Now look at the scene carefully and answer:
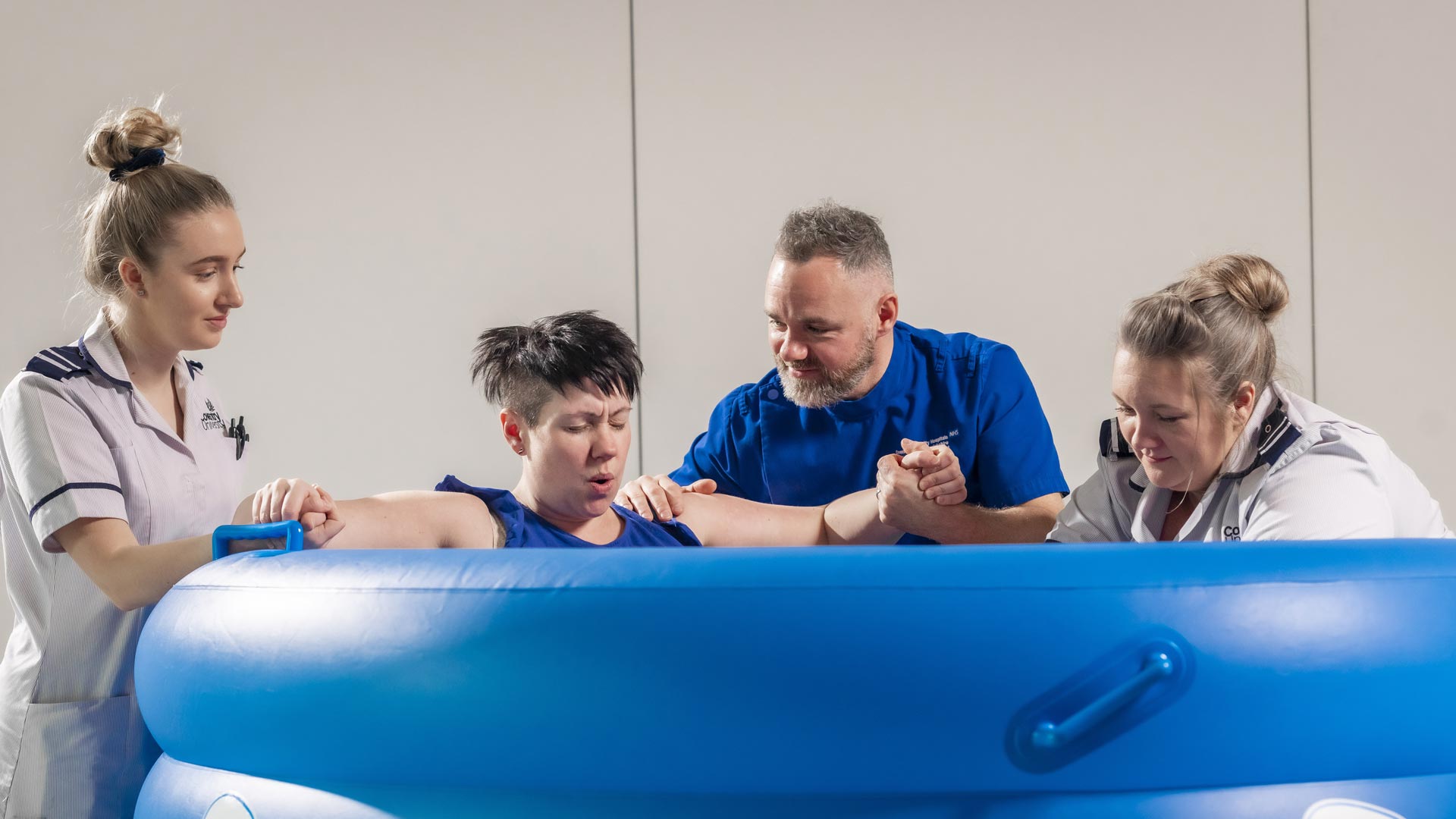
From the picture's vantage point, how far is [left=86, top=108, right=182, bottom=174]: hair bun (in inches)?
59.5

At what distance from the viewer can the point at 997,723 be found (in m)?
0.98

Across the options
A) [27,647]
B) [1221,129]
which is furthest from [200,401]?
[1221,129]

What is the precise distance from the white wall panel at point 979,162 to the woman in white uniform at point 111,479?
173 centimetres

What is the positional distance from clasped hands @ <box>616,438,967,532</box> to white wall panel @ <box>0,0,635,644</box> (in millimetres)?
1467

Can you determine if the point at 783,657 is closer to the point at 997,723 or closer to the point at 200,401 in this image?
the point at 997,723

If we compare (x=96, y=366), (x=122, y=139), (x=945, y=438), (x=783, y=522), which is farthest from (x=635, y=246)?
(x=96, y=366)

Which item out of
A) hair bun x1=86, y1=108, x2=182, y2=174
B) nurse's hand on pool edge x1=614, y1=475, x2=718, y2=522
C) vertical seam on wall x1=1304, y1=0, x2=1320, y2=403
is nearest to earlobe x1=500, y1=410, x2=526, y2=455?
nurse's hand on pool edge x1=614, y1=475, x2=718, y2=522

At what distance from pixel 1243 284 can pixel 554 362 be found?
2.84 feet

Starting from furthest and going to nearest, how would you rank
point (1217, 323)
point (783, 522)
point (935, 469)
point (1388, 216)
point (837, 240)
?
point (1388, 216) < point (837, 240) < point (783, 522) < point (935, 469) < point (1217, 323)

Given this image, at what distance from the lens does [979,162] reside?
3137 millimetres

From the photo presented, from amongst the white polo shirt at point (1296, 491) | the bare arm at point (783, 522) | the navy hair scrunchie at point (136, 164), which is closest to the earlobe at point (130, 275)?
the navy hair scrunchie at point (136, 164)

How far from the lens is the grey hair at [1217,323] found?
4.79 feet

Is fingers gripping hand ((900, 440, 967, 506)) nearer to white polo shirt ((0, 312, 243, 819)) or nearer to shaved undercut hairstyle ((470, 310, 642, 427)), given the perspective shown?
shaved undercut hairstyle ((470, 310, 642, 427))

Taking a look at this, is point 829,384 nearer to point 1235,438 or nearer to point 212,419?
point 1235,438
